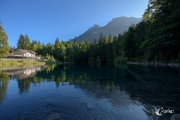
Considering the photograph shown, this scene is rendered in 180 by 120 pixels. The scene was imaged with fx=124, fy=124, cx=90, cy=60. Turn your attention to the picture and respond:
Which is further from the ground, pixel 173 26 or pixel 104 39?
pixel 104 39

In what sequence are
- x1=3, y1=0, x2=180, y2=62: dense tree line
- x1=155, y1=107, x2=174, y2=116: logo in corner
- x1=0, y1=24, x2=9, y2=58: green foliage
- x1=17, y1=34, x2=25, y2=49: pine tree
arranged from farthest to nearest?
x1=17, y1=34, x2=25, y2=49: pine tree, x1=0, y1=24, x2=9, y2=58: green foliage, x1=3, y1=0, x2=180, y2=62: dense tree line, x1=155, y1=107, x2=174, y2=116: logo in corner

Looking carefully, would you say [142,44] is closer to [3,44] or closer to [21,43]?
[3,44]

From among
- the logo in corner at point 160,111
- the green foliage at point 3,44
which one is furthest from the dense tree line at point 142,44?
the green foliage at point 3,44

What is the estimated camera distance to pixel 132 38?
66.9 meters

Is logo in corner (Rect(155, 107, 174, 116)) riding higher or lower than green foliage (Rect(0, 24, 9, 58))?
lower

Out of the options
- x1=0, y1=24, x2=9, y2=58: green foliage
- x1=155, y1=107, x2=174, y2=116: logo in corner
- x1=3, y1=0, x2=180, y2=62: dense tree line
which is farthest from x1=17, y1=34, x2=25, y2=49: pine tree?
x1=155, y1=107, x2=174, y2=116: logo in corner

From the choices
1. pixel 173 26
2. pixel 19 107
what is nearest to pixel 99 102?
pixel 19 107

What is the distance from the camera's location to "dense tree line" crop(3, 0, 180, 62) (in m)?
27.2

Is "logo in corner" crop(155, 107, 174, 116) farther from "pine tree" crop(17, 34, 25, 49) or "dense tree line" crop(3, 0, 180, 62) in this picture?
"pine tree" crop(17, 34, 25, 49)

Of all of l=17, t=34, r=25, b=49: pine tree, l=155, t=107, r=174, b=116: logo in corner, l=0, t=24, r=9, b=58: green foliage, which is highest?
l=17, t=34, r=25, b=49: pine tree

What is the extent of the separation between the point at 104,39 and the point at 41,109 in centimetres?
10199

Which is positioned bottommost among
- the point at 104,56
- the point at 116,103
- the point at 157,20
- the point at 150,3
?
the point at 116,103

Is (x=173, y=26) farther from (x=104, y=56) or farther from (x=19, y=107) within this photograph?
(x=104, y=56)

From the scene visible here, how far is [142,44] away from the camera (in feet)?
133
